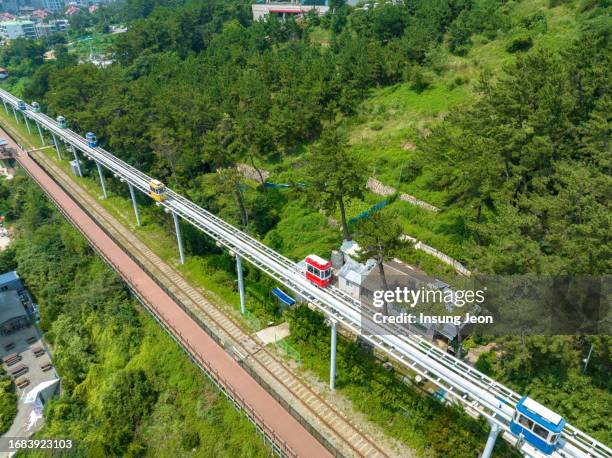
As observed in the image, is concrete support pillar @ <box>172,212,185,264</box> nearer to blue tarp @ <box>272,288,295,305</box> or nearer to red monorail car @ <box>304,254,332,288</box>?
blue tarp @ <box>272,288,295,305</box>

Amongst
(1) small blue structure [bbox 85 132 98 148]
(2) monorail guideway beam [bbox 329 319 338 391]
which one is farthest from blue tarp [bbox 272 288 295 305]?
(1) small blue structure [bbox 85 132 98 148]

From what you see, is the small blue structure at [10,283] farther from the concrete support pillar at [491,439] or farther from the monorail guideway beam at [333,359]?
the concrete support pillar at [491,439]

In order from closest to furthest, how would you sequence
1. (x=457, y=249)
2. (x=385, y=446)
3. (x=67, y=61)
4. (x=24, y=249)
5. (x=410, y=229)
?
(x=385, y=446) < (x=457, y=249) < (x=410, y=229) < (x=24, y=249) < (x=67, y=61)

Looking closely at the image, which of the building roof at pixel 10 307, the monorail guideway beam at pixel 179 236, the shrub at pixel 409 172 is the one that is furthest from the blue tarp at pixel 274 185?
the building roof at pixel 10 307

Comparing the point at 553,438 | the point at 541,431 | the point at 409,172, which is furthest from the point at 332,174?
the point at 553,438

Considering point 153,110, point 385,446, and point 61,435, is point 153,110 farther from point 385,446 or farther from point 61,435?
point 385,446

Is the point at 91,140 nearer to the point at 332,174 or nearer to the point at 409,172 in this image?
the point at 332,174

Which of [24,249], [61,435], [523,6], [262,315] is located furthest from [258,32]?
[61,435]
